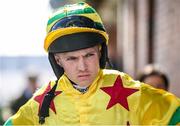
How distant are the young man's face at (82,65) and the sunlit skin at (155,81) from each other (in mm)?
2004

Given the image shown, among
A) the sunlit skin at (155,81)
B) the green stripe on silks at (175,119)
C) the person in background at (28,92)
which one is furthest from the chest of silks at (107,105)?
the person in background at (28,92)

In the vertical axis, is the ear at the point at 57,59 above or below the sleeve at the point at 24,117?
above

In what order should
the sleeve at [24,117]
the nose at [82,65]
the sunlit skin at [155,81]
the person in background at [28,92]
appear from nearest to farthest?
the nose at [82,65] < the sleeve at [24,117] < the sunlit skin at [155,81] < the person in background at [28,92]

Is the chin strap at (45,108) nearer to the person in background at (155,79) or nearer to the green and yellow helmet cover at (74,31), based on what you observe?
the green and yellow helmet cover at (74,31)

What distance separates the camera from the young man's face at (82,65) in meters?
4.15

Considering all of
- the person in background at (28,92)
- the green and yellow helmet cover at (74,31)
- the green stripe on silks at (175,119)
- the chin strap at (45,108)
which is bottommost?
the person in background at (28,92)

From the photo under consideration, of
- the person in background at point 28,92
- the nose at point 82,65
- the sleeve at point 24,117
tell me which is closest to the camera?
the nose at point 82,65

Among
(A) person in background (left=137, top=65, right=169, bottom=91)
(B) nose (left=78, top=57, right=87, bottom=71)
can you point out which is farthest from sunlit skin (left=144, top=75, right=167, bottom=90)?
(B) nose (left=78, top=57, right=87, bottom=71)

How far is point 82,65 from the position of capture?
13.5ft

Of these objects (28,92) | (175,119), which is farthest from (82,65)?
(28,92)

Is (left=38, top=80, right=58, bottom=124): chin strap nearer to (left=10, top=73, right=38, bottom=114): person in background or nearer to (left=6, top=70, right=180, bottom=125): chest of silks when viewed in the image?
(left=6, top=70, right=180, bottom=125): chest of silks

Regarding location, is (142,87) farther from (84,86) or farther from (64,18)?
(64,18)

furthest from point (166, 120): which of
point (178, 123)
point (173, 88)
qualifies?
point (173, 88)

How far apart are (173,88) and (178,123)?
16.0 feet
